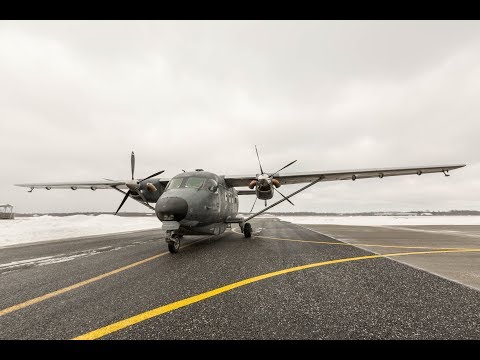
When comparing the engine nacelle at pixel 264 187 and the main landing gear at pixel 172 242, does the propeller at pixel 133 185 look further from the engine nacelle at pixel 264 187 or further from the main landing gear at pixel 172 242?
the main landing gear at pixel 172 242

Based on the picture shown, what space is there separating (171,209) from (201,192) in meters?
2.29

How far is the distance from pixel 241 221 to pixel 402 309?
11286mm

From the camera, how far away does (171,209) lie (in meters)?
8.38

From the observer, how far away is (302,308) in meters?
3.28

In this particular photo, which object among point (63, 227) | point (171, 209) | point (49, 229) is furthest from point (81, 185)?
point (171, 209)

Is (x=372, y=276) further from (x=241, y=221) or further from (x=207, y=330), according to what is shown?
(x=241, y=221)

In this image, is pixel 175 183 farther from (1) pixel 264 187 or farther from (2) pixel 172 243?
(1) pixel 264 187

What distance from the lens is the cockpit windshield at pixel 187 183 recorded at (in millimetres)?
10742

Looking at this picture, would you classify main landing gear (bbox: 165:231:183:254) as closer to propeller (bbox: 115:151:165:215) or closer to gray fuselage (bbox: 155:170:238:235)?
gray fuselage (bbox: 155:170:238:235)
